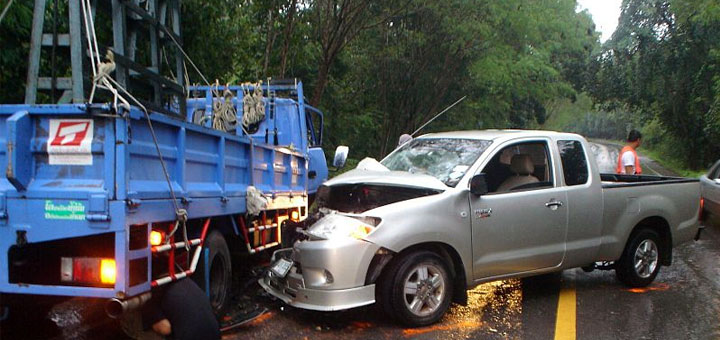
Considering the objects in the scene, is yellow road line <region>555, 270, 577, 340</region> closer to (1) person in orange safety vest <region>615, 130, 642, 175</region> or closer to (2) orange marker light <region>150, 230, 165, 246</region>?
(1) person in orange safety vest <region>615, 130, 642, 175</region>

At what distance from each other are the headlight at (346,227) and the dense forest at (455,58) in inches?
177

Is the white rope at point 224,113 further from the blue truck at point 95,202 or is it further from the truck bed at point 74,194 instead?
the truck bed at point 74,194

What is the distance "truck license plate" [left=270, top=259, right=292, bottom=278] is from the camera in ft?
16.9

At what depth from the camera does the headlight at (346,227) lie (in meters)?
4.85

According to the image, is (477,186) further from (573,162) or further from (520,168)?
(573,162)

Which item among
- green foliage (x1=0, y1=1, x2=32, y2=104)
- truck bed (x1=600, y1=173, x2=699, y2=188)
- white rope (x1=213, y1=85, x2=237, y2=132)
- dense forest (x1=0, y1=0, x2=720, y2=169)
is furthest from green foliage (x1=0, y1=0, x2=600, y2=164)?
truck bed (x1=600, y1=173, x2=699, y2=188)

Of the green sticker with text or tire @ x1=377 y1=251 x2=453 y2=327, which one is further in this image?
tire @ x1=377 y1=251 x2=453 y2=327

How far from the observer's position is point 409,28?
65.9 ft

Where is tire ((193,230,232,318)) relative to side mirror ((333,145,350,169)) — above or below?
below

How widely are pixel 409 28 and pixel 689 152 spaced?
56.5 ft

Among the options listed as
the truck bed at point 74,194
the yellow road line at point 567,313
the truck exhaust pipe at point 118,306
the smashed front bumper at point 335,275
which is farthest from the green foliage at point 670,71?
the truck exhaust pipe at point 118,306

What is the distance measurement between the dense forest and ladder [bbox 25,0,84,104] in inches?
114

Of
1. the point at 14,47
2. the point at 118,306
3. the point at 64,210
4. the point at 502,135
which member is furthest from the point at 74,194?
the point at 502,135

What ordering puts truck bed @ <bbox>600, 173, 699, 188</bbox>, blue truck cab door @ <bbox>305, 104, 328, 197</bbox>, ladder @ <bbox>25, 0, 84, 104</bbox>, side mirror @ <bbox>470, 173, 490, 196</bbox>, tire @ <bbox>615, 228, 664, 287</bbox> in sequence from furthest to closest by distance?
blue truck cab door @ <bbox>305, 104, 328, 197</bbox> → truck bed @ <bbox>600, 173, 699, 188</bbox> → tire @ <bbox>615, 228, 664, 287</bbox> → side mirror @ <bbox>470, 173, 490, 196</bbox> → ladder @ <bbox>25, 0, 84, 104</bbox>
